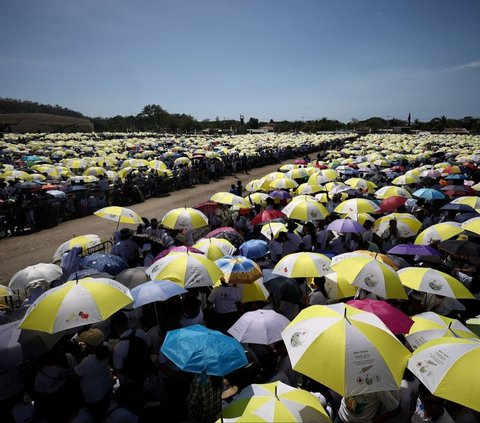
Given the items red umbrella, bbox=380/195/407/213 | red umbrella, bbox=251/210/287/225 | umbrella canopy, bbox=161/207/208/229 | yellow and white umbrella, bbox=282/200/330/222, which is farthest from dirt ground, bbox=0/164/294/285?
red umbrella, bbox=380/195/407/213

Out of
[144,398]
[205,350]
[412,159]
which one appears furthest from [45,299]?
[412,159]

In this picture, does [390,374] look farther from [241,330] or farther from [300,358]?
[241,330]

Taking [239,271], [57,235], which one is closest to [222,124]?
[57,235]

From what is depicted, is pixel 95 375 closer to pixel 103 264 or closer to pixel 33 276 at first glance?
pixel 103 264

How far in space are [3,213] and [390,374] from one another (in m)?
15.3

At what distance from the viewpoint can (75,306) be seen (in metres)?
4.18

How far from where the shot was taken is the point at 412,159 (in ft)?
79.2

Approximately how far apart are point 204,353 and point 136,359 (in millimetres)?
1183

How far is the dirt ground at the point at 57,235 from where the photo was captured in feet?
36.9

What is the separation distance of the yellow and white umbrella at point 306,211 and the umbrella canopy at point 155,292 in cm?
446

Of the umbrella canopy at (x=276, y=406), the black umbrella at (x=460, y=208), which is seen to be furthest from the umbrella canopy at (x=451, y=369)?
the black umbrella at (x=460, y=208)

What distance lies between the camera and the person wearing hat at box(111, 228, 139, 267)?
8.05m

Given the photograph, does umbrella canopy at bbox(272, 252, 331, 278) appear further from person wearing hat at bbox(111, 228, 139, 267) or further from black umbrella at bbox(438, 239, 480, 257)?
person wearing hat at bbox(111, 228, 139, 267)

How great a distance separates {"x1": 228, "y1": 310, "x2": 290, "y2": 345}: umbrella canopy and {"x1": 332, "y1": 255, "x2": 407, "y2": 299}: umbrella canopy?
1542mm
